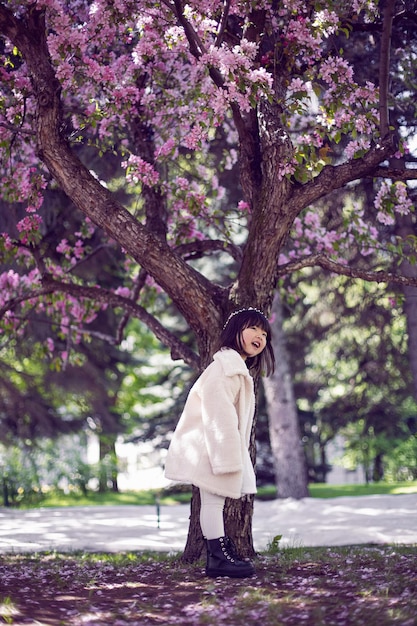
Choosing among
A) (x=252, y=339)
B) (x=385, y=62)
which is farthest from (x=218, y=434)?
(x=385, y=62)

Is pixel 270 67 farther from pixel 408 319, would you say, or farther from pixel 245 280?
pixel 408 319

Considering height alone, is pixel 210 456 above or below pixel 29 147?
below

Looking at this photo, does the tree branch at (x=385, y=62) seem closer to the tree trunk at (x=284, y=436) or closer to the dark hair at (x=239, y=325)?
the dark hair at (x=239, y=325)

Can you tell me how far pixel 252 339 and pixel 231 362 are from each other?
26 cm

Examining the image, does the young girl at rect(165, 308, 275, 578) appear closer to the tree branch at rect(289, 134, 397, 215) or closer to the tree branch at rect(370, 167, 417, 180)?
the tree branch at rect(289, 134, 397, 215)

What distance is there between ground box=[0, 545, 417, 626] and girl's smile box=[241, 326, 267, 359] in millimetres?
1389

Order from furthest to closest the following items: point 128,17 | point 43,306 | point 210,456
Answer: point 43,306 → point 128,17 → point 210,456

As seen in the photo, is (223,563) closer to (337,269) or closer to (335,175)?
(337,269)

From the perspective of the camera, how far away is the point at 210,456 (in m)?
4.48

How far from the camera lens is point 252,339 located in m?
4.84

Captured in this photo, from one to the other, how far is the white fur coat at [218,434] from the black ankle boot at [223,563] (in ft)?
1.03

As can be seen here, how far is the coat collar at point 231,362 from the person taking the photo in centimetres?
464

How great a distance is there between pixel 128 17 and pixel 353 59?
3138mm

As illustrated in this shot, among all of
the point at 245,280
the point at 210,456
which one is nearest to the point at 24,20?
the point at 245,280
